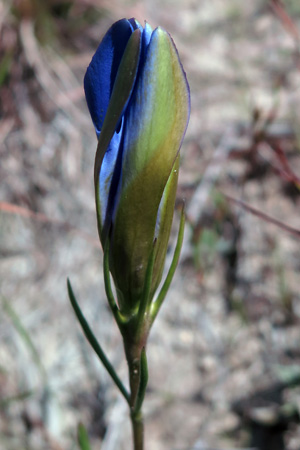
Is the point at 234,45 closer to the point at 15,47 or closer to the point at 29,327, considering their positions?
the point at 15,47

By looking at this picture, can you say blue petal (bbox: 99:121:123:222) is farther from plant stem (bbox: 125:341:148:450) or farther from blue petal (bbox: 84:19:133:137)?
plant stem (bbox: 125:341:148:450)

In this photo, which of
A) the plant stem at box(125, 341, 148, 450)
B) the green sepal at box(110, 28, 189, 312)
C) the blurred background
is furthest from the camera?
the blurred background

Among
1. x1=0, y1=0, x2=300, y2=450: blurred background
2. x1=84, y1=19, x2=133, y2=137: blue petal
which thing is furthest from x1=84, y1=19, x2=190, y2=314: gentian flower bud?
x1=0, y1=0, x2=300, y2=450: blurred background

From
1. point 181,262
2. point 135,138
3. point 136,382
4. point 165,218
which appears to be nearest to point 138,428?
point 136,382

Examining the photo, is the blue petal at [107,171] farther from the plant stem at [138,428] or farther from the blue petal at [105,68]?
the plant stem at [138,428]

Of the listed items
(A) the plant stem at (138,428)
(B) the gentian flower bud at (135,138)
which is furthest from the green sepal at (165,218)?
(A) the plant stem at (138,428)

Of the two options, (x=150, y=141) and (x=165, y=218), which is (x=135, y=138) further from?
(x=165, y=218)
